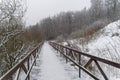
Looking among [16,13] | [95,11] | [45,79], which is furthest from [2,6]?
[95,11]

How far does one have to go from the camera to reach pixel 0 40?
12.2 meters

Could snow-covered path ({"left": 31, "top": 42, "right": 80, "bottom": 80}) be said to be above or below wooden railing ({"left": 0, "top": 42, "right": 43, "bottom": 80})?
below

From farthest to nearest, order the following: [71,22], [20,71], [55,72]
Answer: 1. [71,22]
2. [55,72]
3. [20,71]

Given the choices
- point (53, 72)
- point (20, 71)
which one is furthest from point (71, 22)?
point (20, 71)

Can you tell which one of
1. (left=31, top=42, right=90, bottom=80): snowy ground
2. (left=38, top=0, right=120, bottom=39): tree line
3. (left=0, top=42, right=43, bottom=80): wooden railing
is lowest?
(left=31, top=42, right=90, bottom=80): snowy ground

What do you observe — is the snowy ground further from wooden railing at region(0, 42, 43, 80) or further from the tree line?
the tree line

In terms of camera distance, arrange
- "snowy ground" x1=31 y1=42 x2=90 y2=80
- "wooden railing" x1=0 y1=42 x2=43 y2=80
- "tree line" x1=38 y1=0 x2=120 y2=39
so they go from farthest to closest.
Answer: "tree line" x1=38 y1=0 x2=120 y2=39
"snowy ground" x1=31 y1=42 x2=90 y2=80
"wooden railing" x1=0 y1=42 x2=43 y2=80

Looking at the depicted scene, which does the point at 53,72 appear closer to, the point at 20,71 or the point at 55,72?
the point at 55,72

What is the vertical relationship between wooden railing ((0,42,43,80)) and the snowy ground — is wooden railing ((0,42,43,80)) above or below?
above

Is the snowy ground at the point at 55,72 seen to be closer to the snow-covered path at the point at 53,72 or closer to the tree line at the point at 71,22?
the snow-covered path at the point at 53,72

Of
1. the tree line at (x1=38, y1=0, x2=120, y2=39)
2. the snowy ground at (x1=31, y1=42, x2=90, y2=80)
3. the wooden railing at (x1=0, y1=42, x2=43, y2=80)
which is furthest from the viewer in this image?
the tree line at (x1=38, y1=0, x2=120, y2=39)

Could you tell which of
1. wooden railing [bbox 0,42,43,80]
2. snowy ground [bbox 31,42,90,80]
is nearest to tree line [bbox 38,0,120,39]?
snowy ground [bbox 31,42,90,80]

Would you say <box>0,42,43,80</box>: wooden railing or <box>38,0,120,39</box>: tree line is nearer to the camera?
<box>0,42,43,80</box>: wooden railing

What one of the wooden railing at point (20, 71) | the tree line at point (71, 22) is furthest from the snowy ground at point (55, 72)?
the tree line at point (71, 22)
